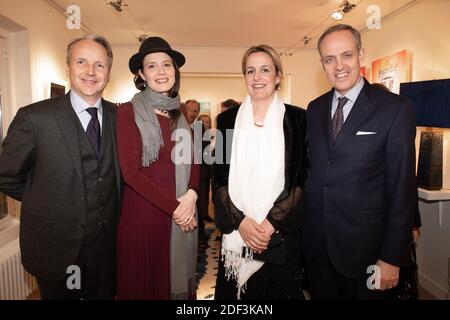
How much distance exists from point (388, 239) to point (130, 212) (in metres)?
1.37

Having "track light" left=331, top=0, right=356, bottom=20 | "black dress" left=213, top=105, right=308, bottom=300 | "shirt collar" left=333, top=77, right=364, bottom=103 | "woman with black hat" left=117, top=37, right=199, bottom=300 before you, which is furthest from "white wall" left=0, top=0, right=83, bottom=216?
"track light" left=331, top=0, right=356, bottom=20

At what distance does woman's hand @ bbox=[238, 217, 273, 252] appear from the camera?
1.77 metres

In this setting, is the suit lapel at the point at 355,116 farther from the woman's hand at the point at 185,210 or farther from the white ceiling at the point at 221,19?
the white ceiling at the point at 221,19

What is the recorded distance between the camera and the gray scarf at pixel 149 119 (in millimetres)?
1707

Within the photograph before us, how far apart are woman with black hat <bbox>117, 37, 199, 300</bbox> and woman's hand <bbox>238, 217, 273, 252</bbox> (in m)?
0.30

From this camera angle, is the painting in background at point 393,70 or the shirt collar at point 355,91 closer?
the shirt collar at point 355,91

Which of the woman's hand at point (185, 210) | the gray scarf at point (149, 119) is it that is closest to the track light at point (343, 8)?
the gray scarf at point (149, 119)

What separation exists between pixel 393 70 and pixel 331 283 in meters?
3.87

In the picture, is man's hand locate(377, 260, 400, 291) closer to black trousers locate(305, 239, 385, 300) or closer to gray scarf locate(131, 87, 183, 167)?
black trousers locate(305, 239, 385, 300)

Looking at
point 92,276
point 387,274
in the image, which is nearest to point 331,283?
point 387,274

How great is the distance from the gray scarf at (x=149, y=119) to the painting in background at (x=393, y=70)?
3.72 m

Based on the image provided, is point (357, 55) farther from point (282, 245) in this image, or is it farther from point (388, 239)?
point (282, 245)

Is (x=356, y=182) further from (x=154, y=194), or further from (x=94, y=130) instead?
(x=94, y=130)


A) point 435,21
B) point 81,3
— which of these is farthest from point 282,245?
point 81,3
